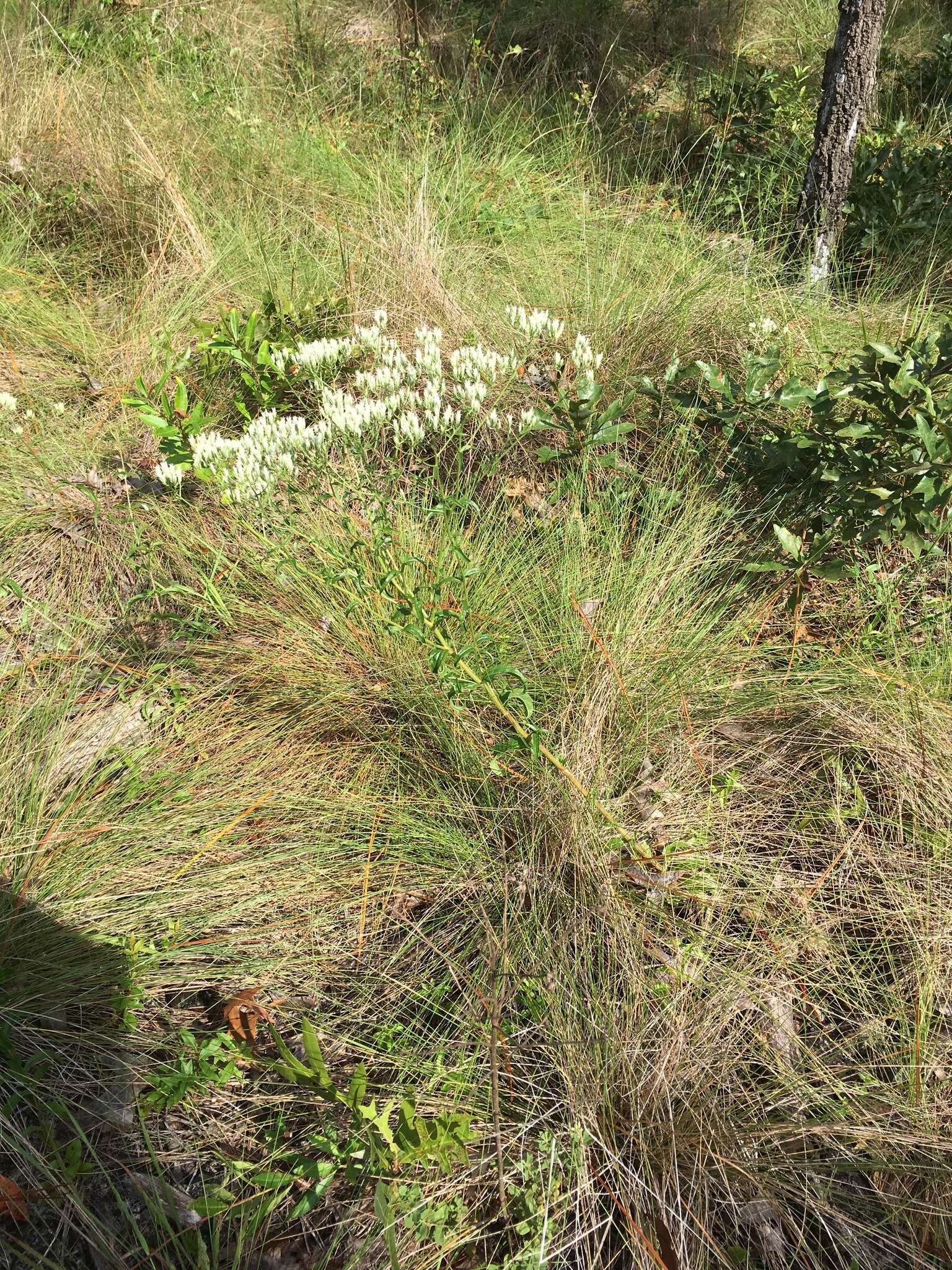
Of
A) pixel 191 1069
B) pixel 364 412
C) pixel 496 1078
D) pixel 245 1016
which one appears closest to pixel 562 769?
pixel 496 1078

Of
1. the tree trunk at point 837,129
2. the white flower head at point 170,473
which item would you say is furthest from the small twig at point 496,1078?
the tree trunk at point 837,129

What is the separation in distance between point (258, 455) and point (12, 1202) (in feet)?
5.68

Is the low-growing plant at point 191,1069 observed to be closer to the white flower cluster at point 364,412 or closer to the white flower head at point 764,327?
the white flower cluster at point 364,412

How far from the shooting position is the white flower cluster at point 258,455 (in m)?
2.40

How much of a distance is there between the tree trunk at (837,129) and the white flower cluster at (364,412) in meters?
1.86

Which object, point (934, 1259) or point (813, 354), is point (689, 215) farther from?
point (934, 1259)

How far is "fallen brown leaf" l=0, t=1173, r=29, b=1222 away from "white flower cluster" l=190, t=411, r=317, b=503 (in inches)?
62.6

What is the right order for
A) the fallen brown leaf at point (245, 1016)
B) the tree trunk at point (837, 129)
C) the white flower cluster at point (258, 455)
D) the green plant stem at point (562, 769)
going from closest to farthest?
1. the fallen brown leaf at point (245, 1016)
2. the green plant stem at point (562, 769)
3. the white flower cluster at point (258, 455)
4. the tree trunk at point (837, 129)

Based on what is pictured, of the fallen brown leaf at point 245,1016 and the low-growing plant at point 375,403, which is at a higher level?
the low-growing plant at point 375,403

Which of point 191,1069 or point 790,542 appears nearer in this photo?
point 191,1069

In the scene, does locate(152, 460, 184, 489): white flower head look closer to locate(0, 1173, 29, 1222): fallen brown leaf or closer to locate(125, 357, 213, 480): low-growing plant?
locate(125, 357, 213, 480): low-growing plant

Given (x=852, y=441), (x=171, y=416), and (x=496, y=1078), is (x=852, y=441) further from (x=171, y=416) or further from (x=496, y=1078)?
(x=171, y=416)

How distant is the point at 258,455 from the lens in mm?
2422

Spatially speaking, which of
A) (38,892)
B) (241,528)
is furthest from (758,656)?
(38,892)
